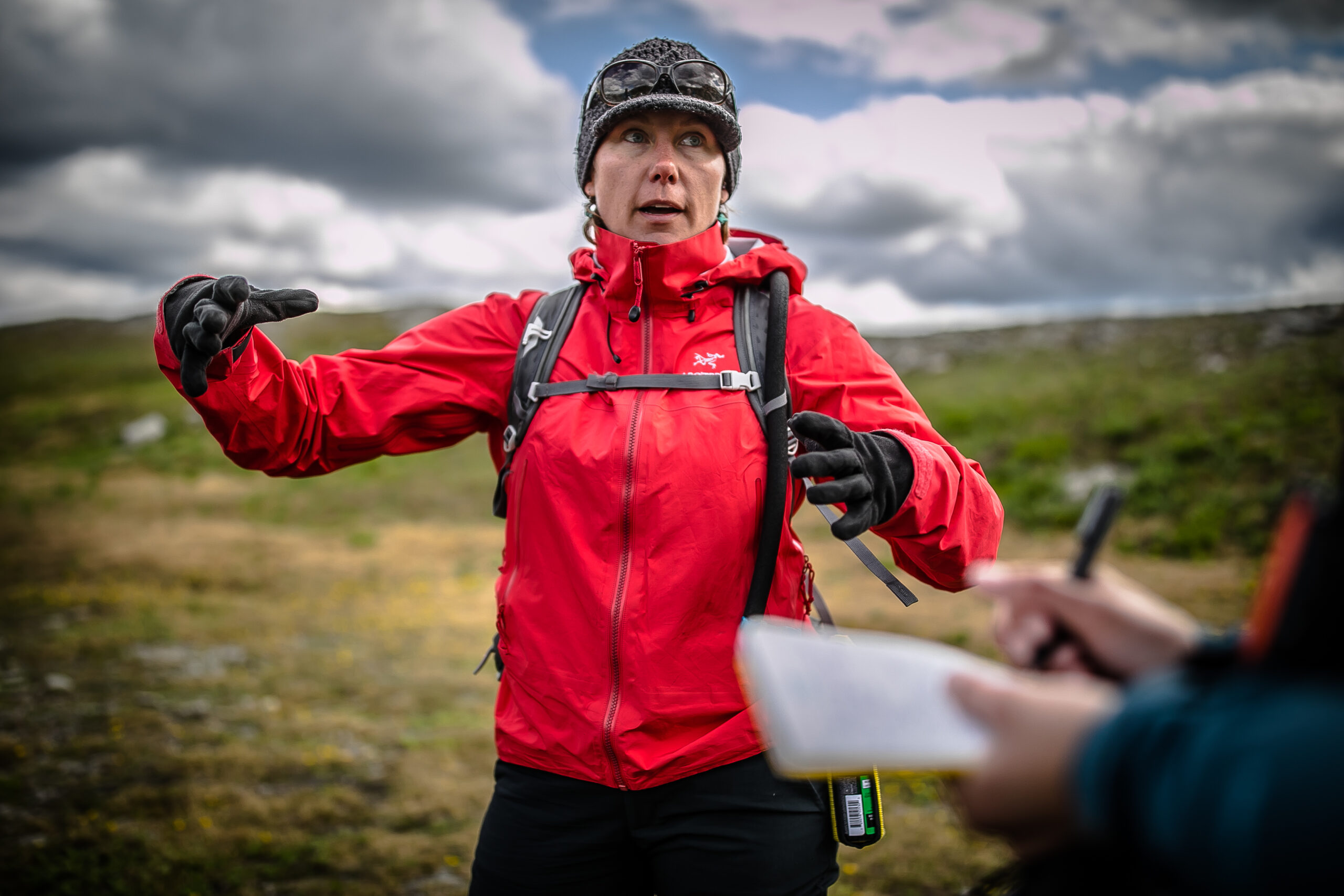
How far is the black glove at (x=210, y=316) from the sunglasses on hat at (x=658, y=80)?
1.52 meters

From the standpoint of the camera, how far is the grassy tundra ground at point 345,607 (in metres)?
6.27

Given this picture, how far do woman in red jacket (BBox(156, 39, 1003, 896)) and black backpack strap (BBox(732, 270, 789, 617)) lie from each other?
41mm

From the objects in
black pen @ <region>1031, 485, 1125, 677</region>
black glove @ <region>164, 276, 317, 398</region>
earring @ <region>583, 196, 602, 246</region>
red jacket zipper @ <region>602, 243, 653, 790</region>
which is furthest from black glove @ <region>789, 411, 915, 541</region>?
black glove @ <region>164, 276, 317, 398</region>

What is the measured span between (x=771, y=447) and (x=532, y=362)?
998 mm

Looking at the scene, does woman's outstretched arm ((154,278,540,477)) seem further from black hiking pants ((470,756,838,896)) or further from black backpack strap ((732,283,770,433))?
black hiking pants ((470,756,838,896))

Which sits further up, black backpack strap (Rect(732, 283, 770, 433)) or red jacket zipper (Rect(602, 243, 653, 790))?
black backpack strap (Rect(732, 283, 770, 433))

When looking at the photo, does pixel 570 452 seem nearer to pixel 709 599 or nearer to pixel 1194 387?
pixel 709 599

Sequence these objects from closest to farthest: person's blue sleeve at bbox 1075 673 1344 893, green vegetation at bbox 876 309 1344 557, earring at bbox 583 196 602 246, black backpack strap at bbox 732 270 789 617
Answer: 1. person's blue sleeve at bbox 1075 673 1344 893
2. black backpack strap at bbox 732 270 789 617
3. earring at bbox 583 196 602 246
4. green vegetation at bbox 876 309 1344 557

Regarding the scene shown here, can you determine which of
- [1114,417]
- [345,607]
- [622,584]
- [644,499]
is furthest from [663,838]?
[1114,417]

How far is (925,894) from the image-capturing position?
582cm

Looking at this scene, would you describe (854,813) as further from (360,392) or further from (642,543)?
(360,392)

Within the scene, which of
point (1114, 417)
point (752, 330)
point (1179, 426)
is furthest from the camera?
point (1114, 417)

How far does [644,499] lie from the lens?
8.99 feet

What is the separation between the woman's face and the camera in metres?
→ 3.19
